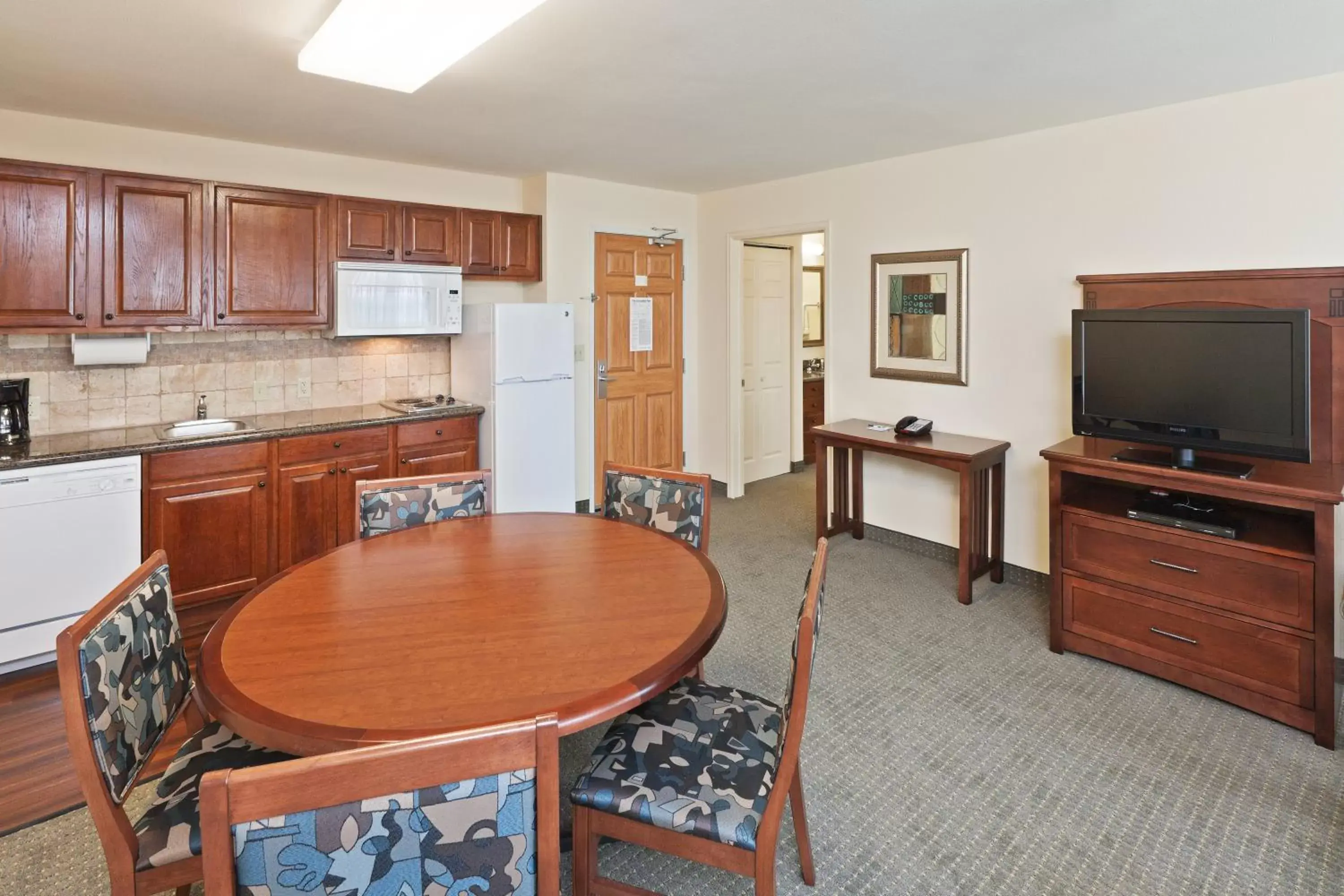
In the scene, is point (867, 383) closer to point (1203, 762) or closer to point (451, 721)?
point (1203, 762)

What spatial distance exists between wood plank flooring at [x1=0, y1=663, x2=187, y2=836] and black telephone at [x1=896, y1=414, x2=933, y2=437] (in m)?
3.68

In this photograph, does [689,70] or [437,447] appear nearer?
[689,70]

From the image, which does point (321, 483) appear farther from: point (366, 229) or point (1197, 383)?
point (1197, 383)

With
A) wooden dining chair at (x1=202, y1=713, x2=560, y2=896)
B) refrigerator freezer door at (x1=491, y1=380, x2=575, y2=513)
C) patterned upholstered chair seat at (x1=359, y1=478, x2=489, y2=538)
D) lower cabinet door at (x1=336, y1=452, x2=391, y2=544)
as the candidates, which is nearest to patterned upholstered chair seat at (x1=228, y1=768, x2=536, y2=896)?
wooden dining chair at (x1=202, y1=713, x2=560, y2=896)

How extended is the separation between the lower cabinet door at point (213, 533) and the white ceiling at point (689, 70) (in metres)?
1.79

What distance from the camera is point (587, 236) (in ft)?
16.7

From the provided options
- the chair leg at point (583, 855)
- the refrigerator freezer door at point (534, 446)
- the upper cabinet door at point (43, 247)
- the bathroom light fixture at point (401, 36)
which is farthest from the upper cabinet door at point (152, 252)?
the chair leg at point (583, 855)

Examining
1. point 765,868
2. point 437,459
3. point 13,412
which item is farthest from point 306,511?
point 765,868

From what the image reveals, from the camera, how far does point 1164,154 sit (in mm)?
3361

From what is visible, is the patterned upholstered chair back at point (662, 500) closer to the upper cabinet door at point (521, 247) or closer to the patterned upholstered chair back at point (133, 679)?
the patterned upholstered chair back at point (133, 679)

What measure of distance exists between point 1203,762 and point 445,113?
4.10 meters

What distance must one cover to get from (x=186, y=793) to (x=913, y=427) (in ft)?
12.4

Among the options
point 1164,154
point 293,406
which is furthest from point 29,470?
point 1164,154

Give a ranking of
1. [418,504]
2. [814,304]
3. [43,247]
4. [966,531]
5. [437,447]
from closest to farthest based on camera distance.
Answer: [418,504] < [43,247] < [966,531] < [437,447] < [814,304]
